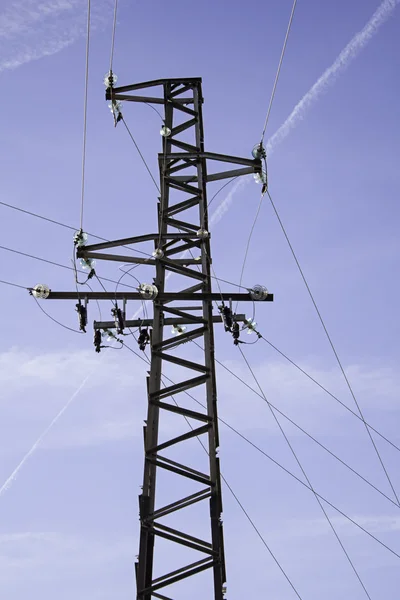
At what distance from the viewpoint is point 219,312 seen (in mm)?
18359

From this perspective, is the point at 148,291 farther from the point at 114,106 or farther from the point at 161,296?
the point at 114,106

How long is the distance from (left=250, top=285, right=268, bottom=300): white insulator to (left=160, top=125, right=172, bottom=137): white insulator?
13.5ft

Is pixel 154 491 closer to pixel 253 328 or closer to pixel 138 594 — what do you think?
pixel 138 594

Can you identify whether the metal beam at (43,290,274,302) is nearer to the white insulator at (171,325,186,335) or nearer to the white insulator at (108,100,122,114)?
the white insulator at (171,325,186,335)

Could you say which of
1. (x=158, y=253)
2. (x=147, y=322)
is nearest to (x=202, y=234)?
(x=158, y=253)

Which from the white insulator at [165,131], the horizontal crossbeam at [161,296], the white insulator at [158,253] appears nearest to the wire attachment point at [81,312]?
the horizontal crossbeam at [161,296]

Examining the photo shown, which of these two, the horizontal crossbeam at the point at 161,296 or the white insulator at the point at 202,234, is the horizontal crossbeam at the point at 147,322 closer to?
the horizontal crossbeam at the point at 161,296

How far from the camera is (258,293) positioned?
18562 mm

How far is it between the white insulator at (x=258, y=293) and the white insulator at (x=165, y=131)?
13.5 ft

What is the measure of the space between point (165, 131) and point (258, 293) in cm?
432

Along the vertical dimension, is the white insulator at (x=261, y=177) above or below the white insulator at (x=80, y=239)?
above

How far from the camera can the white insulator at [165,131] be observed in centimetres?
2030

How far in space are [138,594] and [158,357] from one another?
4.21 m

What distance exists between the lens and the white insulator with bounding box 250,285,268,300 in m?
18.6
